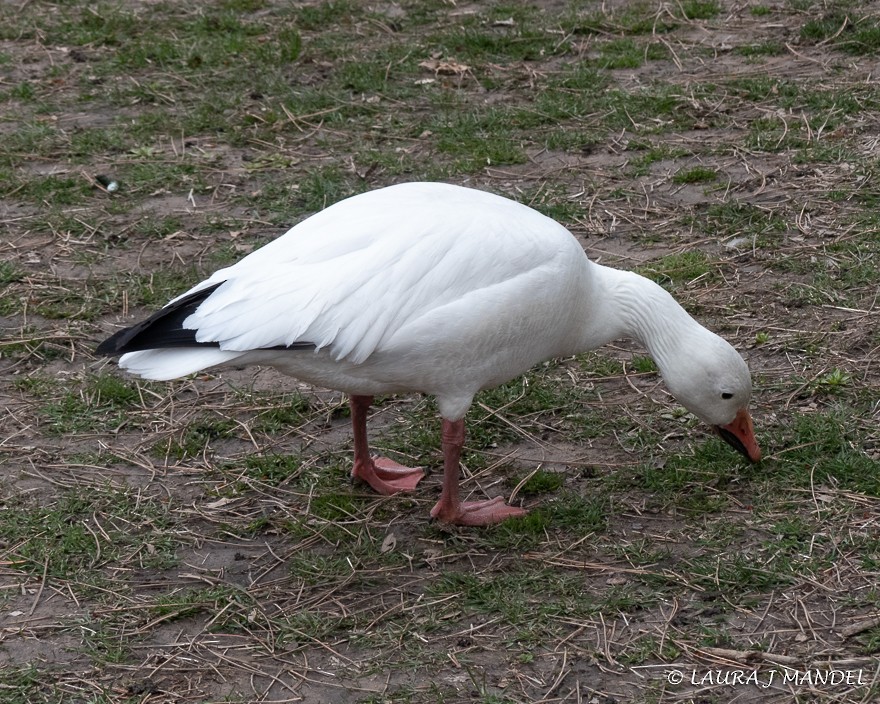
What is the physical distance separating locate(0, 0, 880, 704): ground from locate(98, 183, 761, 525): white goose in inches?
17.4

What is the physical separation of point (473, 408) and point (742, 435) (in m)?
1.31

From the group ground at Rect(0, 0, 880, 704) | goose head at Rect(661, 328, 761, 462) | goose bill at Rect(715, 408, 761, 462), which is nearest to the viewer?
ground at Rect(0, 0, 880, 704)

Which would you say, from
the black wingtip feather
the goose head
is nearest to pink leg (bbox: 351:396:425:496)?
the black wingtip feather

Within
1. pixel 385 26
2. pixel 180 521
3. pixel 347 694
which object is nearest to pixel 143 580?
pixel 180 521

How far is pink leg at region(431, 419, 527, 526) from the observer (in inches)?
180

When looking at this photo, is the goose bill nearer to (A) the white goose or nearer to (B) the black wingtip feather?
(A) the white goose

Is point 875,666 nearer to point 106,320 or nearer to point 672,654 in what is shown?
point 672,654

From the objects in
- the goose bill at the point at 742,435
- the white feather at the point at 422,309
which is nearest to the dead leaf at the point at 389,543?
the white feather at the point at 422,309

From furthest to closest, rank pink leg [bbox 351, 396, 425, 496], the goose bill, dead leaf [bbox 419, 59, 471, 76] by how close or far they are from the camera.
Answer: dead leaf [bbox 419, 59, 471, 76], pink leg [bbox 351, 396, 425, 496], the goose bill

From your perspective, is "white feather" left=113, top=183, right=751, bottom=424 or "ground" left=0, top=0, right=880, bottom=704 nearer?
"ground" left=0, top=0, right=880, bottom=704

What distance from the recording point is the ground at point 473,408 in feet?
12.8

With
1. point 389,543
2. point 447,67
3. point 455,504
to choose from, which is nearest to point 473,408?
point 455,504

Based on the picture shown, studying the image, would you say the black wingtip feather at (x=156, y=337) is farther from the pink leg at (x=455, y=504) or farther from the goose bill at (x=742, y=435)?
the goose bill at (x=742, y=435)

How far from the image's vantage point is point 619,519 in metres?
4.61
